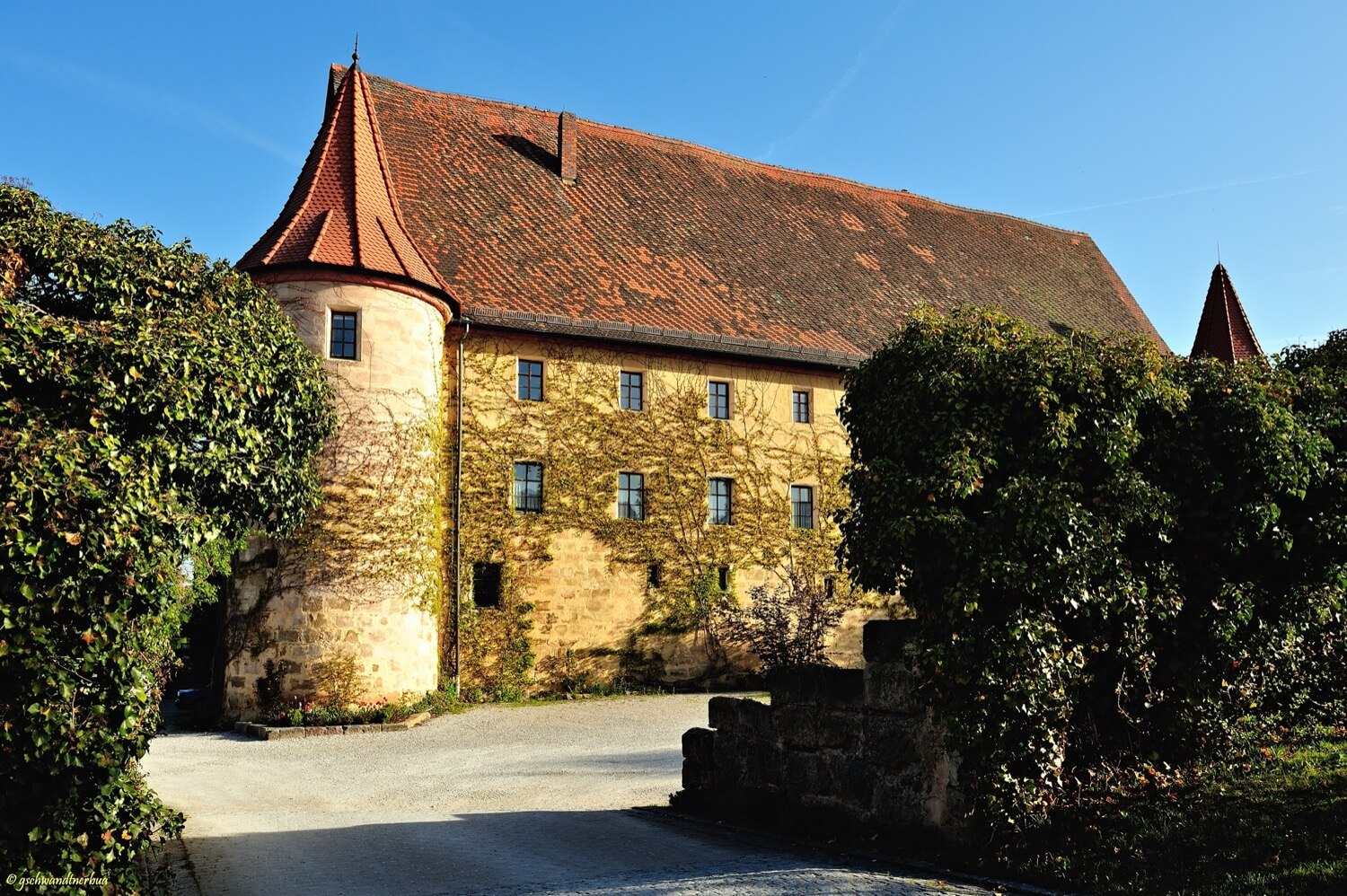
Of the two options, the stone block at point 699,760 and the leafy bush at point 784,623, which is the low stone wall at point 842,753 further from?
the leafy bush at point 784,623

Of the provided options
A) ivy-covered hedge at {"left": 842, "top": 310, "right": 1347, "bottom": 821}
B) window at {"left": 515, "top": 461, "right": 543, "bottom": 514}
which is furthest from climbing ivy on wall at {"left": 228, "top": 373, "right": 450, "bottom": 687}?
ivy-covered hedge at {"left": 842, "top": 310, "right": 1347, "bottom": 821}

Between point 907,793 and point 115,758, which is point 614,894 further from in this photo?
point 115,758

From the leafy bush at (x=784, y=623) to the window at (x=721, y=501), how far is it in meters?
1.47

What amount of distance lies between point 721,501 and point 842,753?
14075 millimetres

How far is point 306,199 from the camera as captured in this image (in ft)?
62.8

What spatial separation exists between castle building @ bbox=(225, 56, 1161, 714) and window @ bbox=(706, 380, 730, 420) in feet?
0.16

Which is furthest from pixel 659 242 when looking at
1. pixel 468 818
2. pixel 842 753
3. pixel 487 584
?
pixel 842 753

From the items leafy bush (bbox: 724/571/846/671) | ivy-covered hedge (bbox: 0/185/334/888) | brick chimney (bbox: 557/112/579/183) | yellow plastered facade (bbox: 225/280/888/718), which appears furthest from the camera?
brick chimney (bbox: 557/112/579/183)

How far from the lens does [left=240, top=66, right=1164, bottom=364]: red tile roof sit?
2105 centimetres

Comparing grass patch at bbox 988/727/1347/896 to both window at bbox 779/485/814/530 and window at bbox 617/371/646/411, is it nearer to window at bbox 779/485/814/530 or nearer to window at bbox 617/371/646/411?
window at bbox 617/371/646/411

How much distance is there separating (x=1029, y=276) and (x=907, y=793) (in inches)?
957

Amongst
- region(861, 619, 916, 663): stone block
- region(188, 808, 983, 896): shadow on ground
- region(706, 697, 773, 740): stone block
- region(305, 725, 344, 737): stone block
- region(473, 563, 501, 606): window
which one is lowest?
region(305, 725, 344, 737): stone block

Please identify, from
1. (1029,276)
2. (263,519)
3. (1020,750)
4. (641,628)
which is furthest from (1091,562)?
(1029,276)

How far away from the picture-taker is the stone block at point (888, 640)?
25.2 ft
